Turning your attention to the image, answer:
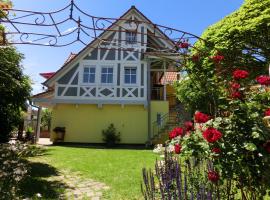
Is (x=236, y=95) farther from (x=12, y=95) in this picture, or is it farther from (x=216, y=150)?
(x=12, y=95)

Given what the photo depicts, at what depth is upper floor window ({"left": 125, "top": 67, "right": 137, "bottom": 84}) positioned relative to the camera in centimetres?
1923

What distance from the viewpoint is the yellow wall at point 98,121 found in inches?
761

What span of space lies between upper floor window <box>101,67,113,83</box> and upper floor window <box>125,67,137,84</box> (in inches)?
37.6

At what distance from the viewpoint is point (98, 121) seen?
19.5m

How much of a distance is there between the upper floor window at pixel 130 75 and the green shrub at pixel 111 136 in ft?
9.42

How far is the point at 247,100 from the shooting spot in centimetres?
376

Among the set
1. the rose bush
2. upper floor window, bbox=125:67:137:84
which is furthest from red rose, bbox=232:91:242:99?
upper floor window, bbox=125:67:137:84

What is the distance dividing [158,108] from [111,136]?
3314 mm

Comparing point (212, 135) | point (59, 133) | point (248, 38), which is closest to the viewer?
point (212, 135)

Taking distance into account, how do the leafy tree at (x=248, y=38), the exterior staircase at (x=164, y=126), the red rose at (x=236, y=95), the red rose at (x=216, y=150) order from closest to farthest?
the red rose at (x=216, y=150), the red rose at (x=236, y=95), the leafy tree at (x=248, y=38), the exterior staircase at (x=164, y=126)

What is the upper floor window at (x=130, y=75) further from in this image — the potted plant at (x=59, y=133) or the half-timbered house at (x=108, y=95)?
the potted plant at (x=59, y=133)

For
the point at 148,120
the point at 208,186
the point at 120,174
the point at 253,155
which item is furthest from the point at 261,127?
the point at 148,120

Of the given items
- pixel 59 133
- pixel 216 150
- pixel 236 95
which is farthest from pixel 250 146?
pixel 59 133

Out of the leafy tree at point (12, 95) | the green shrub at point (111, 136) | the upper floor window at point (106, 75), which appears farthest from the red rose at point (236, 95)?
the upper floor window at point (106, 75)
